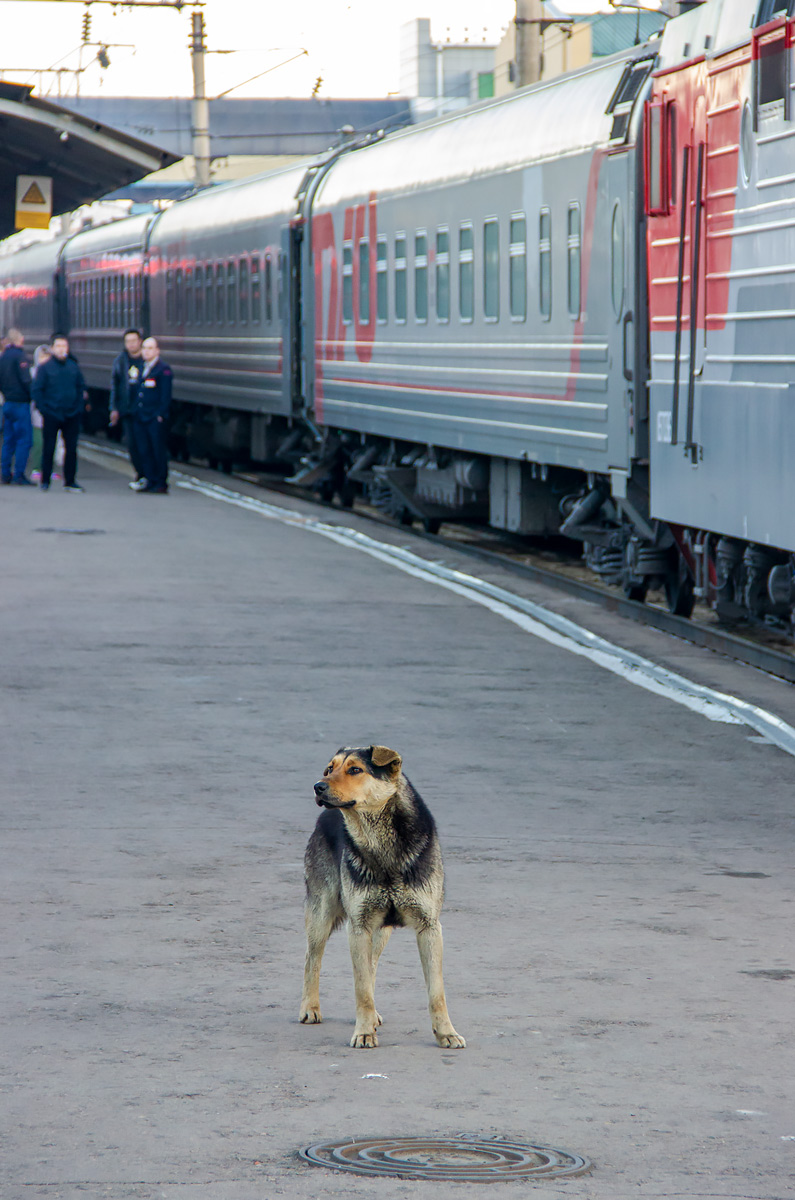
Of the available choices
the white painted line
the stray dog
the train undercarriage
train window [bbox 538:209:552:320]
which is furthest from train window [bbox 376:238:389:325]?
the stray dog

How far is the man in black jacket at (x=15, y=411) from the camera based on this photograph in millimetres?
24000

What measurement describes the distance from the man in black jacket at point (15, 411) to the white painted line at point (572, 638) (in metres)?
5.08

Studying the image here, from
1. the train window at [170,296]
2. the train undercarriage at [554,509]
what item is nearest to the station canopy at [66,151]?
the train undercarriage at [554,509]

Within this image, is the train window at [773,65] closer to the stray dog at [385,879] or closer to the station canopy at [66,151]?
the stray dog at [385,879]

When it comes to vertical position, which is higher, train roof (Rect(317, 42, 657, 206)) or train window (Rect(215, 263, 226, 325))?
train roof (Rect(317, 42, 657, 206))

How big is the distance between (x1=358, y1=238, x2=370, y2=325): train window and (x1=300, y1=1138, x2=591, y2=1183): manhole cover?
17.5m

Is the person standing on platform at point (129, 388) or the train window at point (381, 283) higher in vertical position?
the train window at point (381, 283)

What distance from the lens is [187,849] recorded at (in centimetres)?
709

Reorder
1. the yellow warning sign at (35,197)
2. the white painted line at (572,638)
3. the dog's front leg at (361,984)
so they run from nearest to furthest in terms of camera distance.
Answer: the dog's front leg at (361,984) < the white painted line at (572,638) < the yellow warning sign at (35,197)

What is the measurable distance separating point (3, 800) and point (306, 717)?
219cm

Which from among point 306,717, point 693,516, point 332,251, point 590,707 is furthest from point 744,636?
point 332,251

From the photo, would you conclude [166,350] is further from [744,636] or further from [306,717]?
[306,717]

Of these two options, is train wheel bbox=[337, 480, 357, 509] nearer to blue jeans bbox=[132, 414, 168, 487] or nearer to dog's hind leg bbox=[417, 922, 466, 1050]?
blue jeans bbox=[132, 414, 168, 487]

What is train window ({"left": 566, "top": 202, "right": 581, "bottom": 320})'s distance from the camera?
1501 cm
